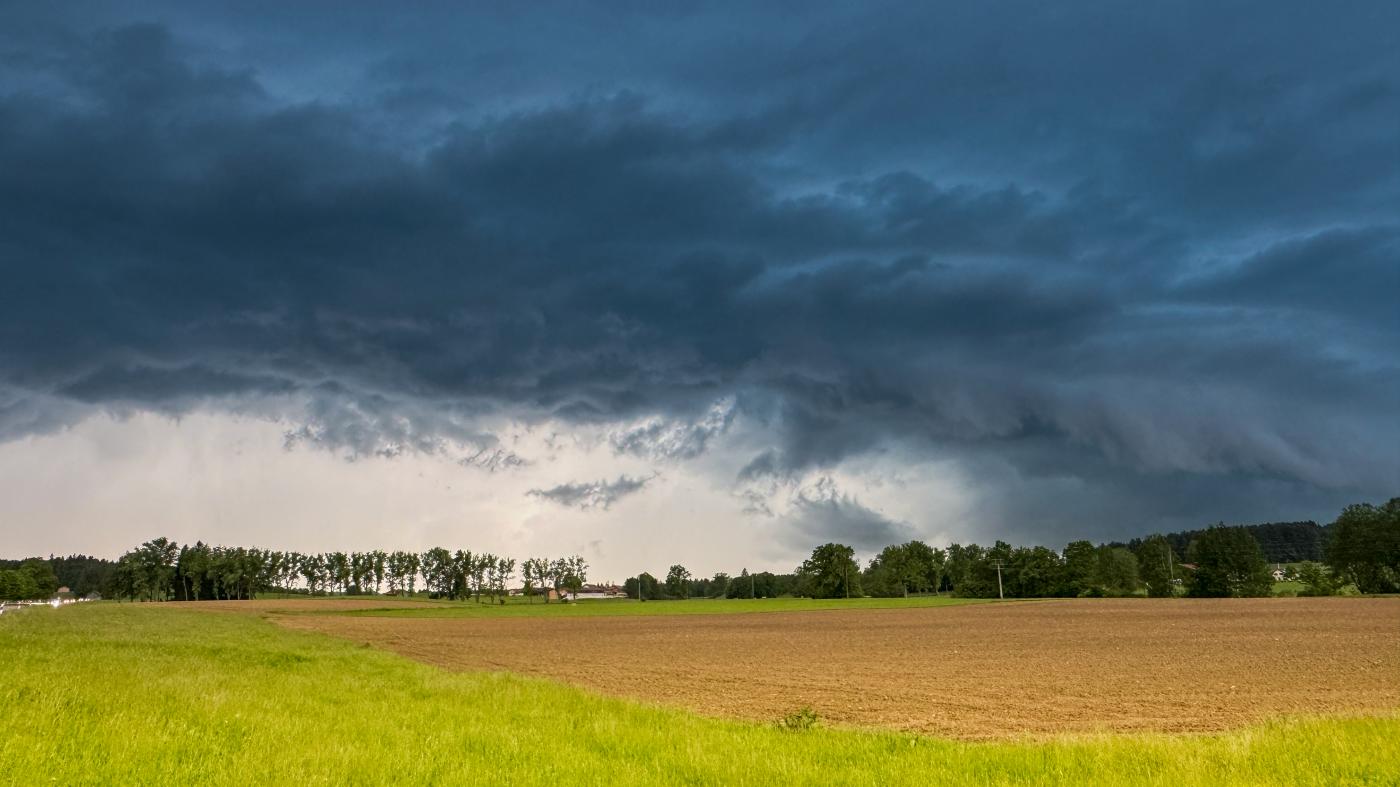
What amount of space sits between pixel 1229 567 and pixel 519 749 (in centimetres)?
17549

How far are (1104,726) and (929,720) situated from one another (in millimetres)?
4445

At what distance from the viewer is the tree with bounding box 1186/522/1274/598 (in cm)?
14912

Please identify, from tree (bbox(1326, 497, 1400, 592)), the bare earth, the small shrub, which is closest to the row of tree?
tree (bbox(1326, 497, 1400, 592))

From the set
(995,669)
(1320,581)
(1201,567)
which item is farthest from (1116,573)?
(995,669)

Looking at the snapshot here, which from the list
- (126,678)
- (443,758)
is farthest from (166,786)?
(126,678)

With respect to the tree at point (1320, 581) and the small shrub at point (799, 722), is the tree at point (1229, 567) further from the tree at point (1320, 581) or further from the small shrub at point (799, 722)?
the small shrub at point (799, 722)

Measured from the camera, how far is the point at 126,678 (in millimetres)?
17391

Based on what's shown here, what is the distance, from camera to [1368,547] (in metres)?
136

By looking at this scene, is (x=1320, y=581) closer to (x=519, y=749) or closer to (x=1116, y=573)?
(x=1116, y=573)

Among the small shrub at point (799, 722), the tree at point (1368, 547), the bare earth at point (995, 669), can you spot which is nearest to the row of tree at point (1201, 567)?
the tree at point (1368, 547)

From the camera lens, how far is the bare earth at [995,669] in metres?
23.9

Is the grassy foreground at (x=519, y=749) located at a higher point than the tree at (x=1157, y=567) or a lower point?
higher

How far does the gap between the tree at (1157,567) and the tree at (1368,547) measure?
30.4 meters

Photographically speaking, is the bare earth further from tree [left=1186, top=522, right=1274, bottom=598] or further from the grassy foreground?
tree [left=1186, top=522, right=1274, bottom=598]
